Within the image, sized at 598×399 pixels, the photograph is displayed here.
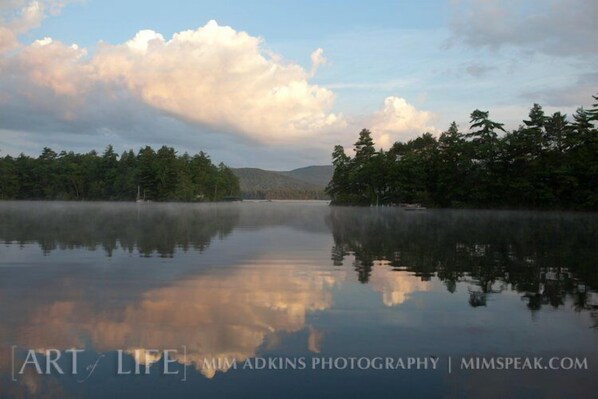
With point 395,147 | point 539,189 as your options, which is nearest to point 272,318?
point 539,189

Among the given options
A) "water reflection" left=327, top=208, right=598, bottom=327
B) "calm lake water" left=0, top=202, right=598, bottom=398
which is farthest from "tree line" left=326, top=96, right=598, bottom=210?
"calm lake water" left=0, top=202, right=598, bottom=398

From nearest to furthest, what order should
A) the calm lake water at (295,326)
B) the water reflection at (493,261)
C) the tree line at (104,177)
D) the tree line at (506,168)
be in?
the calm lake water at (295,326)
the water reflection at (493,261)
the tree line at (506,168)
the tree line at (104,177)

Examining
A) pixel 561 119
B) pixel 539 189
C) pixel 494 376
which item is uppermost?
pixel 561 119

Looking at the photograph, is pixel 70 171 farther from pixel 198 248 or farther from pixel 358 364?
pixel 358 364

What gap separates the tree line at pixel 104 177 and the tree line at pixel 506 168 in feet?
187

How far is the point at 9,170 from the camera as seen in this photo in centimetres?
12925

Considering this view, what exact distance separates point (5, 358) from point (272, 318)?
3.89m

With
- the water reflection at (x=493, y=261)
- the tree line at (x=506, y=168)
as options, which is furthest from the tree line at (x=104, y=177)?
the water reflection at (x=493, y=261)

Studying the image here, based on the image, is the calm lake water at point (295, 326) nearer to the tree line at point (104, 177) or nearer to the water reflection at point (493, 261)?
the water reflection at point (493, 261)

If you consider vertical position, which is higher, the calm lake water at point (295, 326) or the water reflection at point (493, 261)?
the water reflection at point (493, 261)

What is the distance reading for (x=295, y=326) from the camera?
8.02 m

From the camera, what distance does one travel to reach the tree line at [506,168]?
196ft

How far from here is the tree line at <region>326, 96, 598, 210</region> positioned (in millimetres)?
59844

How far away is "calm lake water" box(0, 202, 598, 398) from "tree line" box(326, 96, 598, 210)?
166ft
